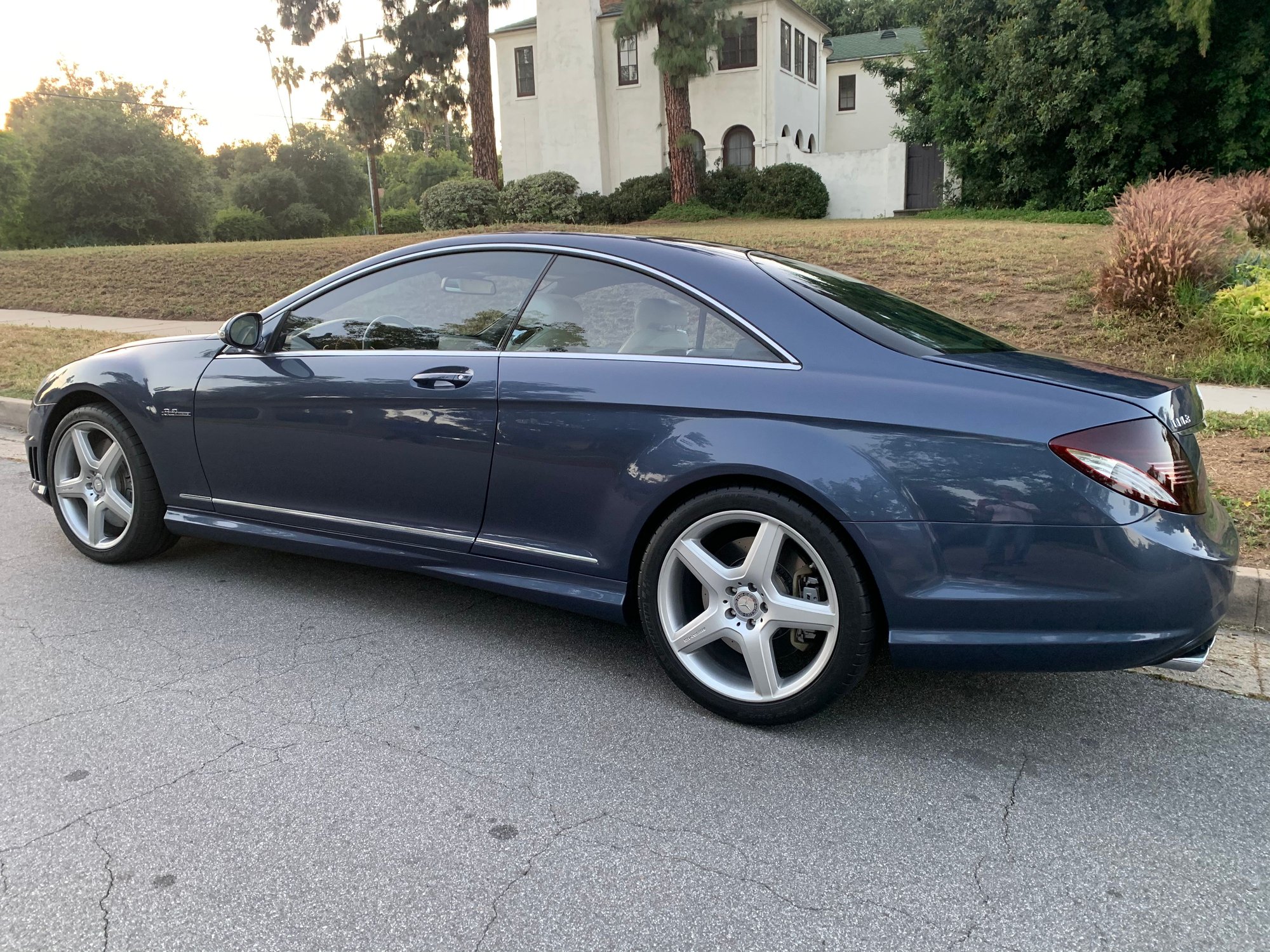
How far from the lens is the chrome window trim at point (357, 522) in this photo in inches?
139

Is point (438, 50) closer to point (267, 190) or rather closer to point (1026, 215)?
point (1026, 215)

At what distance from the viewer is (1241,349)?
26.3 ft

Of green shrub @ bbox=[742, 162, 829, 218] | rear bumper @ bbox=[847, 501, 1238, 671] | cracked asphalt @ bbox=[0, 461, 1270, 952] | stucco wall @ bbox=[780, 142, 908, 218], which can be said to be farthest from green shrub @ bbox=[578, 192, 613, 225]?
rear bumper @ bbox=[847, 501, 1238, 671]

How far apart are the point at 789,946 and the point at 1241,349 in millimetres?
7874

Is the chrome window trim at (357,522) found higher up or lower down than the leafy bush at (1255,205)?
lower down

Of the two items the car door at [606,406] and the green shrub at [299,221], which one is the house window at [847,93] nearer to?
the green shrub at [299,221]

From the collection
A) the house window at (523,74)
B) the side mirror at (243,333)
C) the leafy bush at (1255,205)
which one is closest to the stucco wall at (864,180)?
the house window at (523,74)

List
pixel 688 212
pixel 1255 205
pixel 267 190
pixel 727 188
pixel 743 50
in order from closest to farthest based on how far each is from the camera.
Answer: pixel 1255 205
pixel 688 212
pixel 727 188
pixel 743 50
pixel 267 190

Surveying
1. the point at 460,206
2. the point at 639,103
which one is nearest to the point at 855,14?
the point at 639,103

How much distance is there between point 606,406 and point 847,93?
3960 centimetres

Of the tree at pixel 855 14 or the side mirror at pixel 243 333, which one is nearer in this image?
the side mirror at pixel 243 333

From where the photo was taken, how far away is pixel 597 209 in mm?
28031

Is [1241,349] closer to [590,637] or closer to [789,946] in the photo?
[590,637]

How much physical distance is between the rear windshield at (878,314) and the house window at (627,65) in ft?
102
